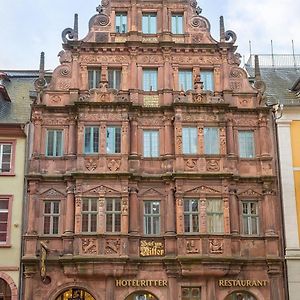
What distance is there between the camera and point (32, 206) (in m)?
31.5

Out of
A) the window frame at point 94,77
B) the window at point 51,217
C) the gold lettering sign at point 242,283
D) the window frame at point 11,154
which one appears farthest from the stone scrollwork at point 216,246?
the window frame at point 11,154

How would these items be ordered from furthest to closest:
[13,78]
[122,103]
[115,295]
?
[13,78]
[122,103]
[115,295]

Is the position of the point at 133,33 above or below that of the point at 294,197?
above

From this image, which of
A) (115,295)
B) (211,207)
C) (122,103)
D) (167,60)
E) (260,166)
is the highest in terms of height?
(167,60)

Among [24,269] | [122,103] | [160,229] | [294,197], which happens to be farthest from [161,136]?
[24,269]

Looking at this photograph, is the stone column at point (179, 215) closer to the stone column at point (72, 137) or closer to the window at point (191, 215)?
the window at point (191, 215)

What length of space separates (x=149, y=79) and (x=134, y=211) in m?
7.54

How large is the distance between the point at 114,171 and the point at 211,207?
210 inches

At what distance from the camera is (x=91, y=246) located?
30812mm

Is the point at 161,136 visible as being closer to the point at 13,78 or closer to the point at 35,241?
the point at 35,241

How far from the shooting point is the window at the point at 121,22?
115 feet

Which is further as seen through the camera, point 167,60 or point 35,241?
point 167,60

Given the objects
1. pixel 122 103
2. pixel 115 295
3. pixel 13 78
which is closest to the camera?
pixel 115 295

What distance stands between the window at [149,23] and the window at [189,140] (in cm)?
630
